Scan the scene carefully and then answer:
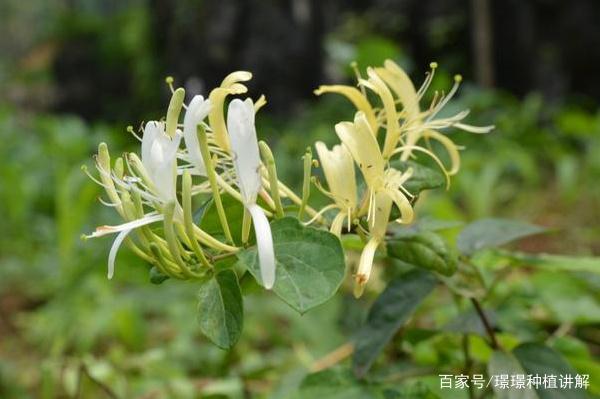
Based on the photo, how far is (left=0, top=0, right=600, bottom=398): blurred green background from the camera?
1173 mm

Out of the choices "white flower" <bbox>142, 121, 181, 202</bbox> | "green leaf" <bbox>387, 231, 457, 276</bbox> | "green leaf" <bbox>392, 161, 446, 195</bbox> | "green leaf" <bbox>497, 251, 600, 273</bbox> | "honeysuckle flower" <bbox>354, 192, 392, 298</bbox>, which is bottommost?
"green leaf" <bbox>497, 251, 600, 273</bbox>

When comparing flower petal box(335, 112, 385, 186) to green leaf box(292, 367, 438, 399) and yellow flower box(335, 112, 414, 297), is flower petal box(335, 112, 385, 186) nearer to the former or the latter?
yellow flower box(335, 112, 414, 297)

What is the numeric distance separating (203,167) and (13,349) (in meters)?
1.69

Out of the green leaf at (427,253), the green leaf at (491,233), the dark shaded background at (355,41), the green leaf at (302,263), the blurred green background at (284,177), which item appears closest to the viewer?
the green leaf at (302,263)

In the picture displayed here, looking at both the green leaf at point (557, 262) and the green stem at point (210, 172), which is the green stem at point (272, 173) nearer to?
the green stem at point (210, 172)

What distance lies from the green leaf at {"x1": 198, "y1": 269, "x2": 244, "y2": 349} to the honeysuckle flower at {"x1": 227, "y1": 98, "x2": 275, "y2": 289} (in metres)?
0.04

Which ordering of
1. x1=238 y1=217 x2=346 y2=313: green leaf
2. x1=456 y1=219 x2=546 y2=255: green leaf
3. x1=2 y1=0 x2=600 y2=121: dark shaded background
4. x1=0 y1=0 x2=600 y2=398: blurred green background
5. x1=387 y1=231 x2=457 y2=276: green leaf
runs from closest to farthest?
x1=238 y1=217 x2=346 y2=313: green leaf
x1=387 y1=231 x2=457 y2=276: green leaf
x1=456 y1=219 x2=546 y2=255: green leaf
x1=0 y1=0 x2=600 y2=398: blurred green background
x1=2 y1=0 x2=600 y2=121: dark shaded background

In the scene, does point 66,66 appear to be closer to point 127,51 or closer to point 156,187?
point 127,51

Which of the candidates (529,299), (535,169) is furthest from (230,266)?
(535,169)

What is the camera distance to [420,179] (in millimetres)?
576

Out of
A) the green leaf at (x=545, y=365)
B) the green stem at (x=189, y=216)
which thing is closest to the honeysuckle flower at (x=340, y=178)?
the green stem at (x=189, y=216)

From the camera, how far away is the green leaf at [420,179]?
57 cm

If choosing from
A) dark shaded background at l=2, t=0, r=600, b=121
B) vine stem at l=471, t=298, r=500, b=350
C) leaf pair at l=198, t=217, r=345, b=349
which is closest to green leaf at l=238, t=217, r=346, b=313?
leaf pair at l=198, t=217, r=345, b=349

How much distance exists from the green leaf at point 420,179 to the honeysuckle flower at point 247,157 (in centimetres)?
14
